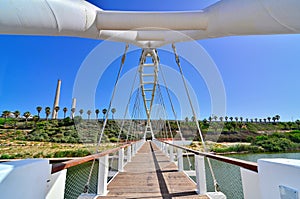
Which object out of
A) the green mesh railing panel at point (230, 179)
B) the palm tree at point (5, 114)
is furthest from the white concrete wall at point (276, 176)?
the palm tree at point (5, 114)

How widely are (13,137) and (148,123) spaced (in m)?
15.7

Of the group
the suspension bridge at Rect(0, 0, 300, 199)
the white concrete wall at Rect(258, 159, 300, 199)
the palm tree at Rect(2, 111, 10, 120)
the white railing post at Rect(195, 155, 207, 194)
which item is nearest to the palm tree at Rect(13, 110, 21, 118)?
the palm tree at Rect(2, 111, 10, 120)

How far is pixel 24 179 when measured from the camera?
0.55m

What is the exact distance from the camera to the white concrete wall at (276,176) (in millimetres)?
508

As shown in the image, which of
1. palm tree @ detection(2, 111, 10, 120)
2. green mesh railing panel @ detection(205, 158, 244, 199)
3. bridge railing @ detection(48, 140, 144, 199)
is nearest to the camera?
bridge railing @ detection(48, 140, 144, 199)

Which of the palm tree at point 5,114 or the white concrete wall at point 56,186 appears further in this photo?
the palm tree at point 5,114

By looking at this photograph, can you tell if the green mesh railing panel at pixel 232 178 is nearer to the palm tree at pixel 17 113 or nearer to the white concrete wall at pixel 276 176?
the white concrete wall at pixel 276 176

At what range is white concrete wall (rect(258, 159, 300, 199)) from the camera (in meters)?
0.51

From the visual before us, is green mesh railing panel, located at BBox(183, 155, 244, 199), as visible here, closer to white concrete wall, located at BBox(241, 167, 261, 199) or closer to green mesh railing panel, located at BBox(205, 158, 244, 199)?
green mesh railing panel, located at BBox(205, 158, 244, 199)

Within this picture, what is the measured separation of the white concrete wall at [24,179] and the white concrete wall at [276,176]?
0.83 m

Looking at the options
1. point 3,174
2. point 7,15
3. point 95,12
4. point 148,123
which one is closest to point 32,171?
point 3,174

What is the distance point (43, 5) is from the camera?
3.02ft

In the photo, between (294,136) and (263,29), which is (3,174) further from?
(294,136)

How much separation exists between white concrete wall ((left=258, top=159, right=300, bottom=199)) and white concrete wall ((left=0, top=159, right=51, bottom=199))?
2.71 ft
